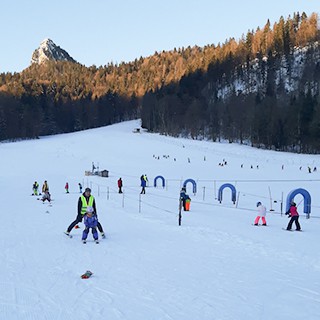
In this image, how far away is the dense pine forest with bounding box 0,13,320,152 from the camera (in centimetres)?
6856

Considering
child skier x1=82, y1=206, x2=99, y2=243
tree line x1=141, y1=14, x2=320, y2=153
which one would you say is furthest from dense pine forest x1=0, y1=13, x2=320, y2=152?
child skier x1=82, y1=206, x2=99, y2=243

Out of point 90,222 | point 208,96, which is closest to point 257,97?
point 208,96

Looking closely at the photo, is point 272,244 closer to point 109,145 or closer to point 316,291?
point 316,291

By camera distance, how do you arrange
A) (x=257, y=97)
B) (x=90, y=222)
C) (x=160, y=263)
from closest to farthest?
1. (x=160, y=263)
2. (x=90, y=222)
3. (x=257, y=97)

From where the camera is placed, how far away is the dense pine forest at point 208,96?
6856cm

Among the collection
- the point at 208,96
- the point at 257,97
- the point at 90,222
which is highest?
the point at 208,96

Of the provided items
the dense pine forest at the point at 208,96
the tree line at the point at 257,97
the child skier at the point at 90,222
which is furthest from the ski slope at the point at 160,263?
the dense pine forest at the point at 208,96

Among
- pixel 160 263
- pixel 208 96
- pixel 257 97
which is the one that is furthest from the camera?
pixel 208 96

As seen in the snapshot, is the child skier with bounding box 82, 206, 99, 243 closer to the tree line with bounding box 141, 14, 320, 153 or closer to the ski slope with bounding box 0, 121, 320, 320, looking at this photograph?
the ski slope with bounding box 0, 121, 320, 320

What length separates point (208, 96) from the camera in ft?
342

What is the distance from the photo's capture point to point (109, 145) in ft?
227

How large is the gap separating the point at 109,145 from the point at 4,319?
64.4 metres

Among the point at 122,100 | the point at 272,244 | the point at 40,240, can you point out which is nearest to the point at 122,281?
the point at 40,240

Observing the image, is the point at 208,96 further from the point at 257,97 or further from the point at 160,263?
the point at 160,263
